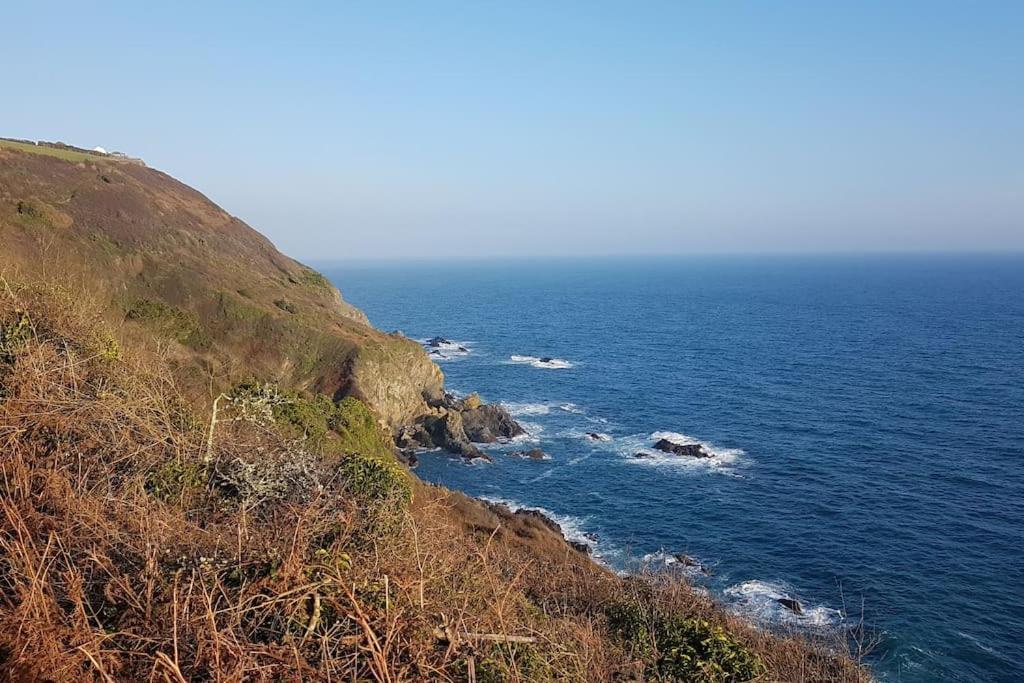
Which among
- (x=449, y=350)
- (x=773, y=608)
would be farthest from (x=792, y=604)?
(x=449, y=350)

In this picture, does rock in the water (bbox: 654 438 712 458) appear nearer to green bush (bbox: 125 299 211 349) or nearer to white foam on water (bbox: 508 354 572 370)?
white foam on water (bbox: 508 354 572 370)

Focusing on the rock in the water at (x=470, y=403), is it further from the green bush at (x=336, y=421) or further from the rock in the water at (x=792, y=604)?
the rock in the water at (x=792, y=604)

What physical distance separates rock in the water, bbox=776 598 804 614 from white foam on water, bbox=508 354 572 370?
5509 cm

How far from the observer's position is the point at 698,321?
127 metres

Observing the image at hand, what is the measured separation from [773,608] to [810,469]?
Result: 2034 centimetres

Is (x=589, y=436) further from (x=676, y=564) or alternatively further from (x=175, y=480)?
(x=175, y=480)

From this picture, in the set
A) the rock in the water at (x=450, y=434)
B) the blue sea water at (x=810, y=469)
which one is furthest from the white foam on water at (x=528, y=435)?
the rock in the water at (x=450, y=434)

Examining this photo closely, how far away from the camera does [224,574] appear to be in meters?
8.43

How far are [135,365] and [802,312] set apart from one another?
140 m

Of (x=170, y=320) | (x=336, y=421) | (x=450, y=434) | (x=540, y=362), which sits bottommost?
(x=450, y=434)

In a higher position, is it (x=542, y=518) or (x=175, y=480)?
(x=175, y=480)

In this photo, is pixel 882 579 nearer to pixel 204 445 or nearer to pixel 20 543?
pixel 204 445

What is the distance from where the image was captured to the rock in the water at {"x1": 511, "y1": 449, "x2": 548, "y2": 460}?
5375cm

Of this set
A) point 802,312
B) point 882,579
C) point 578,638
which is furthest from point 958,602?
point 802,312
